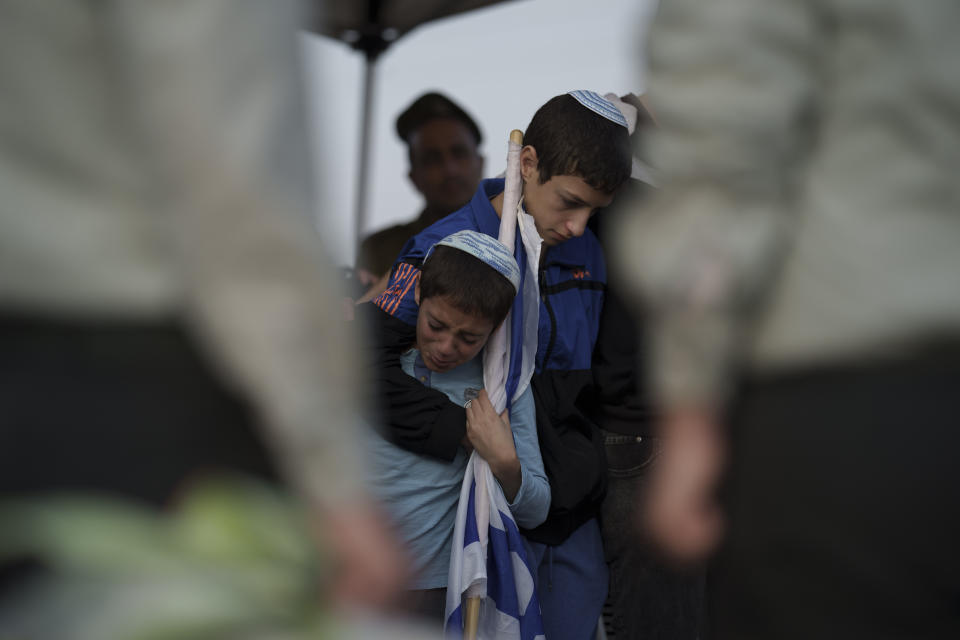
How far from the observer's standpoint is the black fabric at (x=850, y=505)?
70cm

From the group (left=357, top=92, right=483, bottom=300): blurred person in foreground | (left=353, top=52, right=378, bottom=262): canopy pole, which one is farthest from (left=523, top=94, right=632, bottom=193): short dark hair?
(left=353, top=52, right=378, bottom=262): canopy pole

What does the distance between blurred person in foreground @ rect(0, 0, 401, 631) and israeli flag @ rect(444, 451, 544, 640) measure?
111cm

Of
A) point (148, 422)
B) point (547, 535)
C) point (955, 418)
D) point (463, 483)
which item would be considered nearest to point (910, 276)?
point (955, 418)

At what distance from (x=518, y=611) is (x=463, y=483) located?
290 millimetres

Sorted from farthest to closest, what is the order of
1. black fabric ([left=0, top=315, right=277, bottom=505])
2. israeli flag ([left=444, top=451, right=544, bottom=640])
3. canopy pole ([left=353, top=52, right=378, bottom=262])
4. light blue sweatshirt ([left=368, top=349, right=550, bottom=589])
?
canopy pole ([left=353, top=52, right=378, bottom=262]) → light blue sweatshirt ([left=368, top=349, right=550, bottom=589]) → israeli flag ([left=444, top=451, right=544, bottom=640]) → black fabric ([left=0, top=315, right=277, bottom=505])

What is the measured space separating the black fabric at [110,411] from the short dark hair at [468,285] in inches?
45.3

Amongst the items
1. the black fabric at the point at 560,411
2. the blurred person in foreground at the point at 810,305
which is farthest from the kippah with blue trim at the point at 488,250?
Result: the blurred person in foreground at the point at 810,305

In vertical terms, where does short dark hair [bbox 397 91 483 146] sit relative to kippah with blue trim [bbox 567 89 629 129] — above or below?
above

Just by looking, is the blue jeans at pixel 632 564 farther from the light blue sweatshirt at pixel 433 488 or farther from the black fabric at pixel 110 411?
the black fabric at pixel 110 411

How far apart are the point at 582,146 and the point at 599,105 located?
13 centimetres

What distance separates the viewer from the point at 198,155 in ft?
2.03

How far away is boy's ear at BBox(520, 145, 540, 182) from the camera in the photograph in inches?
78.6

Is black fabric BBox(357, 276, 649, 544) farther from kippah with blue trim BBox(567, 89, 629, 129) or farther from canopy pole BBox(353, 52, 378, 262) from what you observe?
canopy pole BBox(353, 52, 378, 262)

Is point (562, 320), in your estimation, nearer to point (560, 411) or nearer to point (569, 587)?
point (560, 411)
